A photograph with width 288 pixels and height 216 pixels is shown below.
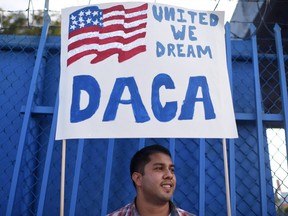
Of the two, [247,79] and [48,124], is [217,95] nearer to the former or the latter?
[247,79]

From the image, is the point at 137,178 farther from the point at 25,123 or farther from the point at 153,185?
the point at 25,123

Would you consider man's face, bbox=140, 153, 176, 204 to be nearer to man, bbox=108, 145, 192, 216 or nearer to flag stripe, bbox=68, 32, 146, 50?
man, bbox=108, 145, 192, 216

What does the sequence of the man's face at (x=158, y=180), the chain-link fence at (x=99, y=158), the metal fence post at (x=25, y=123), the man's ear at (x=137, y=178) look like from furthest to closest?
the chain-link fence at (x=99, y=158) < the metal fence post at (x=25, y=123) < the man's ear at (x=137, y=178) < the man's face at (x=158, y=180)

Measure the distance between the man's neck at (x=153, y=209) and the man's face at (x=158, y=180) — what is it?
0.03 metres

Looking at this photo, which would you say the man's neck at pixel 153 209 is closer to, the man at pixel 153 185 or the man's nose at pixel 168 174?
the man at pixel 153 185

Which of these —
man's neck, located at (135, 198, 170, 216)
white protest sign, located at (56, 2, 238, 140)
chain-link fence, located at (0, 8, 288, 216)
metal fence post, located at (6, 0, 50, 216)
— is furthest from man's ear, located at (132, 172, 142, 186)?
metal fence post, located at (6, 0, 50, 216)

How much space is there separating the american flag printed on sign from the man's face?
2.10ft

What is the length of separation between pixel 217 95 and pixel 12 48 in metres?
2.06

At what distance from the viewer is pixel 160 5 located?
2.29 metres

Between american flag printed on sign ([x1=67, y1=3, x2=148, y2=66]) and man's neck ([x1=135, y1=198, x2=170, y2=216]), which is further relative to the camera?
american flag printed on sign ([x1=67, y1=3, x2=148, y2=66])

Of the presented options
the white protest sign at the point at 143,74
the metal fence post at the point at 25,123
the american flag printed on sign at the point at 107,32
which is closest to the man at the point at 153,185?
the white protest sign at the point at 143,74

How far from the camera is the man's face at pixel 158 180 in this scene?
2.05 meters

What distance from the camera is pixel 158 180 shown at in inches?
82.1

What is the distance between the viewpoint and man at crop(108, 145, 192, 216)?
2068mm
